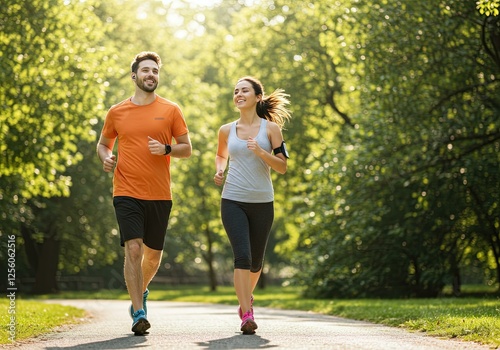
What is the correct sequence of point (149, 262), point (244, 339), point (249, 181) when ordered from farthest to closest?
point (149, 262)
point (249, 181)
point (244, 339)

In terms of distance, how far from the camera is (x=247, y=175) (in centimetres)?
907

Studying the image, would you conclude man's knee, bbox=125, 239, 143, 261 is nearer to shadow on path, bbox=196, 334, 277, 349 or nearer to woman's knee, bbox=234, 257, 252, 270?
woman's knee, bbox=234, 257, 252, 270

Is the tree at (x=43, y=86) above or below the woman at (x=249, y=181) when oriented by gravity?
above

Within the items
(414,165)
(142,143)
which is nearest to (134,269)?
(142,143)

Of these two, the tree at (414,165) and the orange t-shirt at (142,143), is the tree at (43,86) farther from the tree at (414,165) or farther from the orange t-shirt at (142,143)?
the orange t-shirt at (142,143)

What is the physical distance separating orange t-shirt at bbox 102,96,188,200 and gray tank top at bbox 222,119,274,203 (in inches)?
24.0

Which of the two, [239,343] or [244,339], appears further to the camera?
[244,339]

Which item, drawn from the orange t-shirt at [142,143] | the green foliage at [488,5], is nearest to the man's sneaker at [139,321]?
the orange t-shirt at [142,143]

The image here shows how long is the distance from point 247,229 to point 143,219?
100cm

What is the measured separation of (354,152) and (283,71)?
1018 cm

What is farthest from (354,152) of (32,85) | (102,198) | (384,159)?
(102,198)

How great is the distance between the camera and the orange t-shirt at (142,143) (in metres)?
9.09

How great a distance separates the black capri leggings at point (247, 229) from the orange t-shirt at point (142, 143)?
690mm

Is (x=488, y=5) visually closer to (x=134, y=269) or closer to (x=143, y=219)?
(x=143, y=219)
